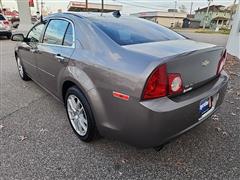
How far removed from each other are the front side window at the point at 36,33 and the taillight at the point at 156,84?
2.62m

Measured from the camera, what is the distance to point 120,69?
1.97 meters

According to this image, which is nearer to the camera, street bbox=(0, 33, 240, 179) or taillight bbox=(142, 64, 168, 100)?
taillight bbox=(142, 64, 168, 100)

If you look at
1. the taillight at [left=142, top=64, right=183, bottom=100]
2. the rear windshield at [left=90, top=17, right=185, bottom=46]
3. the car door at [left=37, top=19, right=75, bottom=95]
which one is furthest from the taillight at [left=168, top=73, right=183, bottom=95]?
the car door at [left=37, top=19, right=75, bottom=95]

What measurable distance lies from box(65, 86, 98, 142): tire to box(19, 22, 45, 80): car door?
1.45 m

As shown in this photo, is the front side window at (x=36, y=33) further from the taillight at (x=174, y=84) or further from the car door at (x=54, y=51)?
the taillight at (x=174, y=84)

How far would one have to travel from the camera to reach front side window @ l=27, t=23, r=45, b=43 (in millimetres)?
3735

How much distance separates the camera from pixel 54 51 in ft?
9.87

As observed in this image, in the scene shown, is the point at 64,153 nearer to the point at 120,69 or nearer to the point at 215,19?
the point at 120,69

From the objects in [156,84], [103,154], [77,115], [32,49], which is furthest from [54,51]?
[156,84]

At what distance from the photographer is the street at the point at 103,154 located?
7.23ft

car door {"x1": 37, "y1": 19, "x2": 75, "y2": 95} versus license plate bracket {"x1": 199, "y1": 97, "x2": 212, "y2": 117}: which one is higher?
car door {"x1": 37, "y1": 19, "x2": 75, "y2": 95}

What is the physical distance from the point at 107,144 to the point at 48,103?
1.70 m

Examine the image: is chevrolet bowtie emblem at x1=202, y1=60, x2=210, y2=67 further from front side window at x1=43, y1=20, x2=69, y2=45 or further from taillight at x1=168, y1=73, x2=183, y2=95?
front side window at x1=43, y1=20, x2=69, y2=45

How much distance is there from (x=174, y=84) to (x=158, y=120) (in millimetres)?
350
